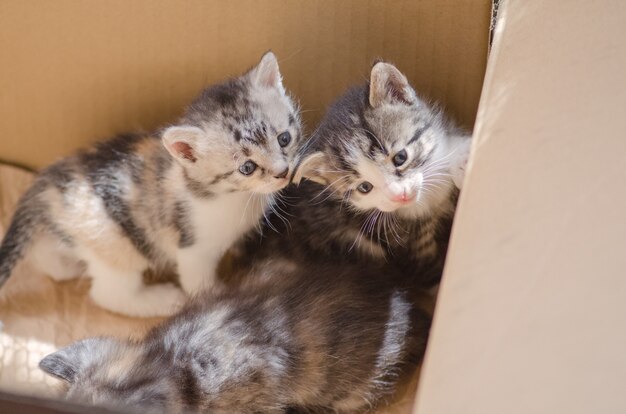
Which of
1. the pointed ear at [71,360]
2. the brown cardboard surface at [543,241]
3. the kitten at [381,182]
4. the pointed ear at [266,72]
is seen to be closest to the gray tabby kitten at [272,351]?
the pointed ear at [71,360]

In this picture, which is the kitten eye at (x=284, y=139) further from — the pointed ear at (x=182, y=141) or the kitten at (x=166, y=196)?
the pointed ear at (x=182, y=141)

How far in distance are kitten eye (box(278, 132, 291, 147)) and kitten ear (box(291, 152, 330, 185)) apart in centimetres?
7

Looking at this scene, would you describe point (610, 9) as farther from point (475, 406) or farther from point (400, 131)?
point (475, 406)

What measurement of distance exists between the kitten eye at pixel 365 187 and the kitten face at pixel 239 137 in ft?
0.56

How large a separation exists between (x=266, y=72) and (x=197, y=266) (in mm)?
530

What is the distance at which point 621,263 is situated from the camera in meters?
0.99

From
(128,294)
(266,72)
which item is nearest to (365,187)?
(266,72)

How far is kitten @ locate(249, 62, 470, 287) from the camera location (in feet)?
5.21

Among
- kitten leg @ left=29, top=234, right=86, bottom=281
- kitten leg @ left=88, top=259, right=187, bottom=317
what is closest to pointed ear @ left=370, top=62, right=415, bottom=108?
kitten leg @ left=88, top=259, right=187, bottom=317

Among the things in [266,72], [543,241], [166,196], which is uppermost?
[266,72]

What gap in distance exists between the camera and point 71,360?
143 cm

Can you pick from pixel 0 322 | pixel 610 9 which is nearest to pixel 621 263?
pixel 610 9

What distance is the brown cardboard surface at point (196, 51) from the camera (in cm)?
178

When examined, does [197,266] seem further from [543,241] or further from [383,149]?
[543,241]
